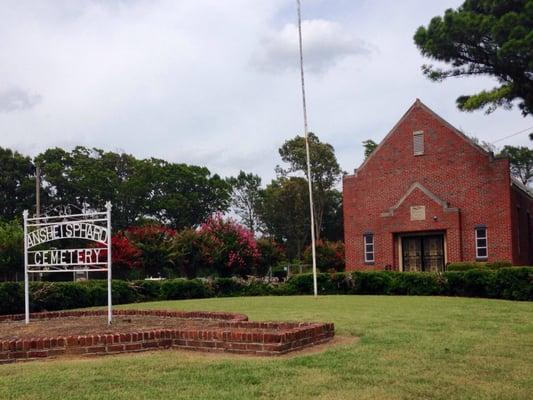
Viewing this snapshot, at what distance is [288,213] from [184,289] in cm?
3507

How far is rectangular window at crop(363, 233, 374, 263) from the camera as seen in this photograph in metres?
30.9

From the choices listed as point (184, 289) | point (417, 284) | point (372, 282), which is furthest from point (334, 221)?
point (417, 284)

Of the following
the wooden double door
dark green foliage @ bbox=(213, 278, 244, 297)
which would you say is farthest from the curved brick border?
the wooden double door

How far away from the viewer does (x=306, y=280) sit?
83.7ft

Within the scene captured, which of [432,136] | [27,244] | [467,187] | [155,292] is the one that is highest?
[432,136]

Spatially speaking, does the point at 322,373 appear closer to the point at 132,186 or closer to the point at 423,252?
the point at 423,252

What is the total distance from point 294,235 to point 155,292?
3854 centimetres

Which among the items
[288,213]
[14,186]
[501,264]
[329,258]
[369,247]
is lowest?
[501,264]

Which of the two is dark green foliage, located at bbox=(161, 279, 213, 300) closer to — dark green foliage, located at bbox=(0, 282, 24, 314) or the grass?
dark green foliage, located at bbox=(0, 282, 24, 314)

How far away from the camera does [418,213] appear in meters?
29.1

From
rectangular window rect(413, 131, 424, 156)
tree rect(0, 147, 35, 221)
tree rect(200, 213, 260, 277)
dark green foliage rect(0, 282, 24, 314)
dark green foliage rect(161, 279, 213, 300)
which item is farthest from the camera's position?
tree rect(0, 147, 35, 221)

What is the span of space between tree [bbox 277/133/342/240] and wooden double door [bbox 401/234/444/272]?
22.5 metres

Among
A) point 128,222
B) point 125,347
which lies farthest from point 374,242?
point 128,222

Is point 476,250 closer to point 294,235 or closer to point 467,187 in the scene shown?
point 467,187
